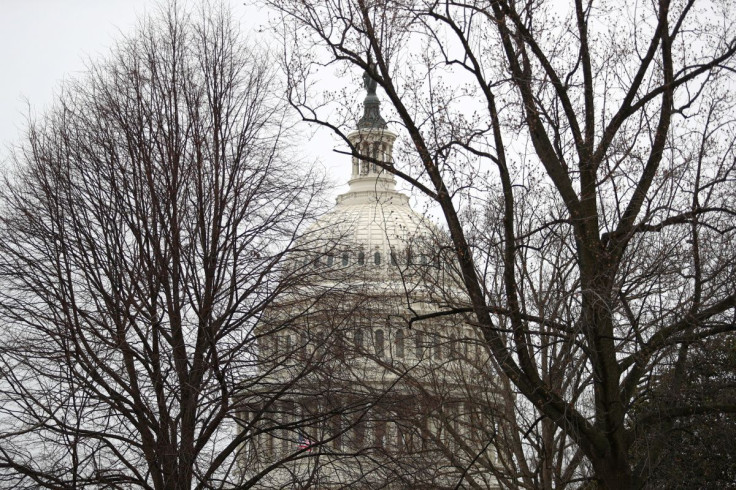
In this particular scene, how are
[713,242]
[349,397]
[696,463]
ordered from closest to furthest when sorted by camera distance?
[713,242], [349,397], [696,463]

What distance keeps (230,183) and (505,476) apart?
7.68 metres

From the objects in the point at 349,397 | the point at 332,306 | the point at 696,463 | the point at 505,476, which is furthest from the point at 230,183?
the point at 696,463

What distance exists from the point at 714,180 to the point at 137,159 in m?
7.21

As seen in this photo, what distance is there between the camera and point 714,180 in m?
12.2

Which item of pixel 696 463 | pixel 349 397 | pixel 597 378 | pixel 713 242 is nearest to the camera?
pixel 597 378

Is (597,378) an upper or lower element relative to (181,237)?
lower

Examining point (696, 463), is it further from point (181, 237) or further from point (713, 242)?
point (181, 237)

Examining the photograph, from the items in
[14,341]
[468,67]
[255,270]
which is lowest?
[14,341]

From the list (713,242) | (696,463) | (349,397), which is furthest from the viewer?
(696,463)

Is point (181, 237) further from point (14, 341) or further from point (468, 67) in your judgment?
point (468, 67)

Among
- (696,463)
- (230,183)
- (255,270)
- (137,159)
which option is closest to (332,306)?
(255,270)

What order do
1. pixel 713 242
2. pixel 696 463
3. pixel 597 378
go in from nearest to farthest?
pixel 597 378, pixel 713 242, pixel 696 463

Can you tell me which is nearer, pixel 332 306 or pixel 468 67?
pixel 468 67

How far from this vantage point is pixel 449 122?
1253cm
